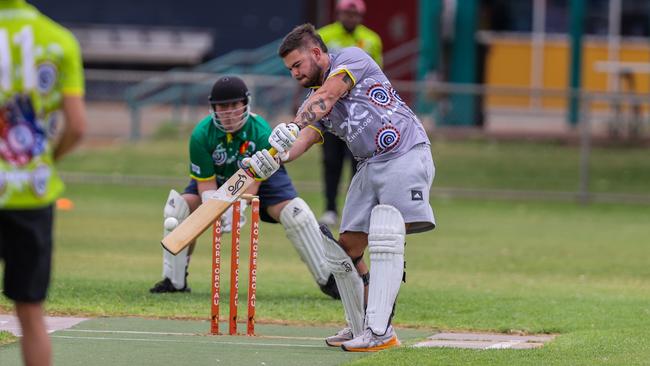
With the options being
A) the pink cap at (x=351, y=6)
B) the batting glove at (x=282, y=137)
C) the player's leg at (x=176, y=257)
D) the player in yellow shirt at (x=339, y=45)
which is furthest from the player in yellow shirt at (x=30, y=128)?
the pink cap at (x=351, y=6)

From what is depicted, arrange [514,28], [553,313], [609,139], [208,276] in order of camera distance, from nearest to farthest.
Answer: [553,313]
[208,276]
[609,139]
[514,28]

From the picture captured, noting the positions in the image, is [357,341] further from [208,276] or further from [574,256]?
[574,256]

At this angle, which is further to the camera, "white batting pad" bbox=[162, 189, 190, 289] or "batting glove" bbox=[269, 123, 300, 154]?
"white batting pad" bbox=[162, 189, 190, 289]

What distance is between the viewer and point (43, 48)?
205 inches

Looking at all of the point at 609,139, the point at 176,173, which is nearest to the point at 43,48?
the point at 176,173

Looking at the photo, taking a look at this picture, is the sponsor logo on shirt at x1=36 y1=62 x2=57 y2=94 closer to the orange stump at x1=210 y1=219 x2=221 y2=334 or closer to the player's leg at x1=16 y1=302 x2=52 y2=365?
the player's leg at x1=16 y1=302 x2=52 y2=365

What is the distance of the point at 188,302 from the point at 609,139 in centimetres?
1407

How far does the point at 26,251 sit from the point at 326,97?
8.07 ft

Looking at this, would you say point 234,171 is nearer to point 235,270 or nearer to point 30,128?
point 235,270

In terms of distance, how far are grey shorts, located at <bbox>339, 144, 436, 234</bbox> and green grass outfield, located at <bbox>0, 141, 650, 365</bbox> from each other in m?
0.75

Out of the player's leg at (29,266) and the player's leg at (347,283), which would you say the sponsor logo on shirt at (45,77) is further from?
the player's leg at (347,283)

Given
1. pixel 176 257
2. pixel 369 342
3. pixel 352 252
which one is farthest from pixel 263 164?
pixel 176 257

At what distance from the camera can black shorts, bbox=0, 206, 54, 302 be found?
5.27m

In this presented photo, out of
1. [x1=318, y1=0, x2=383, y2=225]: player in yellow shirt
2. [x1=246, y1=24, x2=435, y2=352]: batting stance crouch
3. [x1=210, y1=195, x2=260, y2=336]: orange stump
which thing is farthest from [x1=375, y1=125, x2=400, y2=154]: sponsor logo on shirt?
[x1=318, y1=0, x2=383, y2=225]: player in yellow shirt
